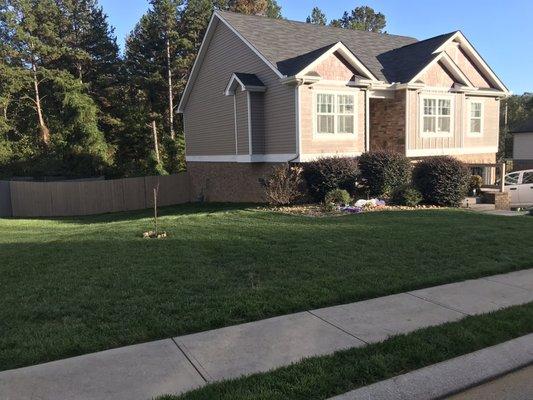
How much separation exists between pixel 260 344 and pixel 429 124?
1771 centimetres

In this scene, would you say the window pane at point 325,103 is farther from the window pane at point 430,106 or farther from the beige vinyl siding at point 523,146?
the beige vinyl siding at point 523,146

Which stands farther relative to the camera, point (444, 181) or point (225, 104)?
point (225, 104)

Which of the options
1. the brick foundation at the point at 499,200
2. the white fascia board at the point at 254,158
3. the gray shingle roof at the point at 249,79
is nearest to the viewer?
the brick foundation at the point at 499,200

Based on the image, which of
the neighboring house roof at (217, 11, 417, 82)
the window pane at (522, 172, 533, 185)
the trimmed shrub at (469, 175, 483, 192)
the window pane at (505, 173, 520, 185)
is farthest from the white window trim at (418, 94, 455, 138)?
the window pane at (522, 172, 533, 185)

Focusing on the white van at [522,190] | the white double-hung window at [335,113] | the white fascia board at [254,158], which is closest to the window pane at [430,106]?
the white double-hung window at [335,113]

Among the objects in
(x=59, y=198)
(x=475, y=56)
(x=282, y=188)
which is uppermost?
(x=475, y=56)

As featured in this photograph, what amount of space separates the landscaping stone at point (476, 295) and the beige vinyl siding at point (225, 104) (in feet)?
→ 37.0

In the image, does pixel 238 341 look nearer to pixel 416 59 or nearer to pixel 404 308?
pixel 404 308

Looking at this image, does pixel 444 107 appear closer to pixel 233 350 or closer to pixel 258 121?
pixel 258 121

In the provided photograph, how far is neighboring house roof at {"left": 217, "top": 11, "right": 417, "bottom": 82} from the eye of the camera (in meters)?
18.6

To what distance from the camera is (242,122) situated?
64.8 feet

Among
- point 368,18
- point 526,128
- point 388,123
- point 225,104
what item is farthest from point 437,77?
point 368,18

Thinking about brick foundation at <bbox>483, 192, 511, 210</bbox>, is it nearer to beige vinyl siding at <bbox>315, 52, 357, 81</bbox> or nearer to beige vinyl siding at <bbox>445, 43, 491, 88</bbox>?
beige vinyl siding at <bbox>315, 52, 357, 81</bbox>

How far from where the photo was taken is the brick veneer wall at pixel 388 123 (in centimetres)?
1977
